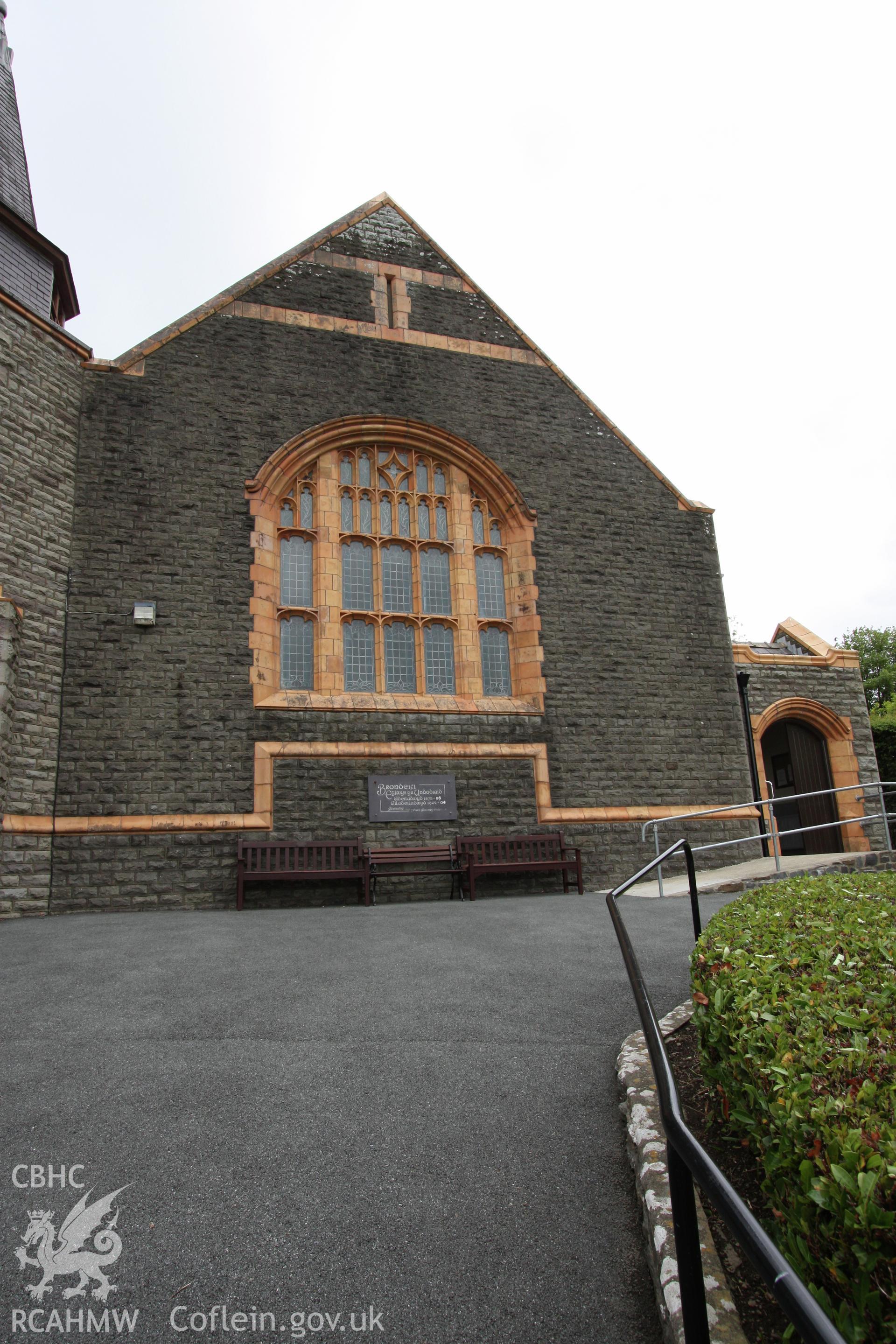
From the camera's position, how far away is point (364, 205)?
500 inches

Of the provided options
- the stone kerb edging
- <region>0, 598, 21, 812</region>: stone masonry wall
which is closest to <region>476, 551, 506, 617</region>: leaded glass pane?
<region>0, 598, 21, 812</region>: stone masonry wall

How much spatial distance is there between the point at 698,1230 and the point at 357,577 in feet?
34.2

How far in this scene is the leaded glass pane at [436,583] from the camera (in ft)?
38.6

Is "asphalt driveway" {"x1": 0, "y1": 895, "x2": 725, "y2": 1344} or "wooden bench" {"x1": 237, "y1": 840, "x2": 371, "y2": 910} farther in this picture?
"wooden bench" {"x1": 237, "y1": 840, "x2": 371, "y2": 910}

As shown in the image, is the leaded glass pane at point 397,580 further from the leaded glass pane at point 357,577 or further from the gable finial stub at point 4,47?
the gable finial stub at point 4,47

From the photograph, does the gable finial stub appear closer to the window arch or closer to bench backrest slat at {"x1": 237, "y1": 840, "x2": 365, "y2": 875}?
the window arch

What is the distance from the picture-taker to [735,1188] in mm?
2660

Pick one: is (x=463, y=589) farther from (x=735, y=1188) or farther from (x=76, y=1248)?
(x=76, y=1248)

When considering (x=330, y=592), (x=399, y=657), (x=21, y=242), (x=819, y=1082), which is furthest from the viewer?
(x=21, y=242)

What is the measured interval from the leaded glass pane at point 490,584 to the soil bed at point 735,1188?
865cm

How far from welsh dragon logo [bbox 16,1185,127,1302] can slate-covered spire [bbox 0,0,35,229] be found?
47.0 ft

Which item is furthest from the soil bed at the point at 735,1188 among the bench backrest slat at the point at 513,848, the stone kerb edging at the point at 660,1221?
the bench backrest slat at the point at 513,848

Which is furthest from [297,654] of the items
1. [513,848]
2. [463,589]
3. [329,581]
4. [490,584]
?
[513,848]

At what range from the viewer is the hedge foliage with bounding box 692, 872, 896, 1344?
1.59 metres
